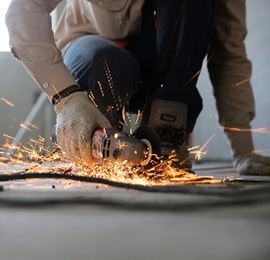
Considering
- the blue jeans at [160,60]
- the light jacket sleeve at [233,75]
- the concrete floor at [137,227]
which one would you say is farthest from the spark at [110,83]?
the concrete floor at [137,227]

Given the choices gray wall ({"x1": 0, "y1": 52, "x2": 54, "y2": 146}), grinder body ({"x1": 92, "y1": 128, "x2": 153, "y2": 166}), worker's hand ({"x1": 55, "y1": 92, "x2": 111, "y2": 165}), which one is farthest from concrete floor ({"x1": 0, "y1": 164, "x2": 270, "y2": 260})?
gray wall ({"x1": 0, "y1": 52, "x2": 54, "y2": 146})

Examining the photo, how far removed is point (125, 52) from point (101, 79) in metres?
0.16

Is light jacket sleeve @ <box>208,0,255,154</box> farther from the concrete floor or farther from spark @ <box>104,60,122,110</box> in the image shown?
the concrete floor

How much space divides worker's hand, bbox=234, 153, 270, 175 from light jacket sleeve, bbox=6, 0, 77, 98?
2.55ft

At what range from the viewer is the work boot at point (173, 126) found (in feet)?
3.86

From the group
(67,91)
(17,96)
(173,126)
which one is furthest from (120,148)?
(17,96)

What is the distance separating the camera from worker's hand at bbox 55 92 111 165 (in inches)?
34.5

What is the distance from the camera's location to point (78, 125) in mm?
898

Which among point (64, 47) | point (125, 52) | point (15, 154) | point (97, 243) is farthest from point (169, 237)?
point (15, 154)

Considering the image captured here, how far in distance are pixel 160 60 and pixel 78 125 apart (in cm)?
51

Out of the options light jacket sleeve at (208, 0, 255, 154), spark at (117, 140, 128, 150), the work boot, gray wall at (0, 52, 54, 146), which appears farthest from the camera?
gray wall at (0, 52, 54, 146)

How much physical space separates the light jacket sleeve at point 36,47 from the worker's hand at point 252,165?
776 mm

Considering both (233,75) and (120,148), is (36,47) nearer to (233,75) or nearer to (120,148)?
(120,148)

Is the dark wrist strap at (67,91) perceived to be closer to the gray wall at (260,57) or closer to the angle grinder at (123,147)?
the angle grinder at (123,147)
